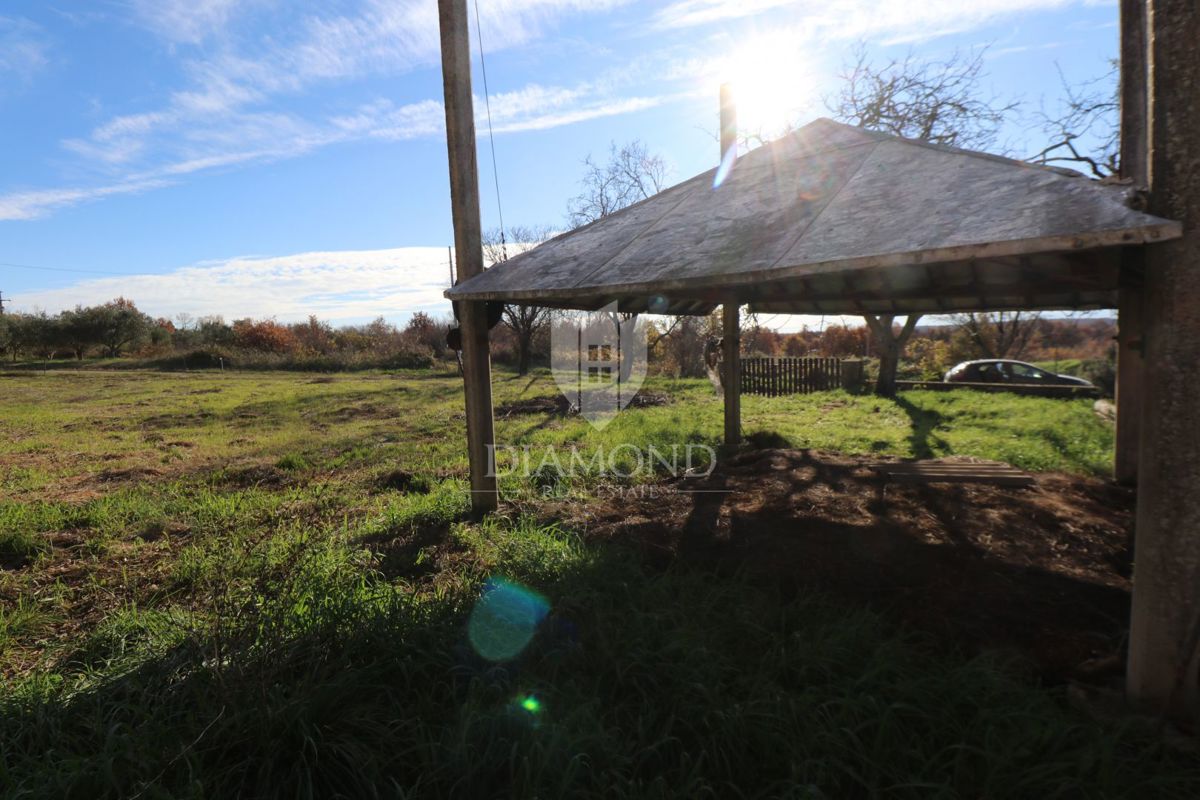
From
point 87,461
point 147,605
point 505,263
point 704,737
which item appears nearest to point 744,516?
point 704,737

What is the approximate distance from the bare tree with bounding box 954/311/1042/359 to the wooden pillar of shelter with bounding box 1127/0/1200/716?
2794cm

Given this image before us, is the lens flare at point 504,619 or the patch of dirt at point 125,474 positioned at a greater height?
the patch of dirt at point 125,474

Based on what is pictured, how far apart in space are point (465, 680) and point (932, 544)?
3240 millimetres

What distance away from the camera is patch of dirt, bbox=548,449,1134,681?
9.81ft

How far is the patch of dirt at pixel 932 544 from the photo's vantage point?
2990 mm

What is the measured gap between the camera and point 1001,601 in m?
3.17

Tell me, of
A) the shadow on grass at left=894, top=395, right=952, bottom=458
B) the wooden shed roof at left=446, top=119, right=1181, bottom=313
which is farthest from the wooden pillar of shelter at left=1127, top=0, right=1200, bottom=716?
the shadow on grass at left=894, top=395, right=952, bottom=458

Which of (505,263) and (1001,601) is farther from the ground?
(505,263)

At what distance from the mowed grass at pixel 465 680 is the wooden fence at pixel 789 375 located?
13.2 metres

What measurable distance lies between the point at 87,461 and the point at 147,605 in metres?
5.96

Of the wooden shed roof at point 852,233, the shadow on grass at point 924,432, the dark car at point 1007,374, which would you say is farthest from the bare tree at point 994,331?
the wooden shed roof at point 852,233

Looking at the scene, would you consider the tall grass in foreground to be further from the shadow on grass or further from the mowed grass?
the shadow on grass

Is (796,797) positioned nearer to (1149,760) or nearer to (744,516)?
(1149,760)

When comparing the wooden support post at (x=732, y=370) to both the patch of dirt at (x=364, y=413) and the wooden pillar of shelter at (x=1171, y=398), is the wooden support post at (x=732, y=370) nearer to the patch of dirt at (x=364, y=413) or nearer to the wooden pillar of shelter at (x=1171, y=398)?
the wooden pillar of shelter at (x=1171, y=398)
